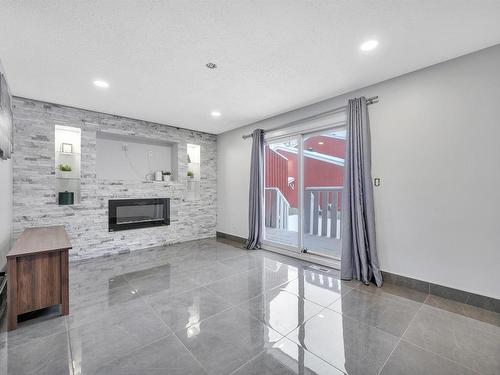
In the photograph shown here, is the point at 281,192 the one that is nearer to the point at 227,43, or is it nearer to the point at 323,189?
the point at 323,189

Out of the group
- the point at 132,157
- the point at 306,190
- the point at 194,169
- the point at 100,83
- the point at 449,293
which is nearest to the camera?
the point at 449,293

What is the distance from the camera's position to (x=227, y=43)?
216cm

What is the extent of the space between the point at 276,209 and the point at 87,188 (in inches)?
147

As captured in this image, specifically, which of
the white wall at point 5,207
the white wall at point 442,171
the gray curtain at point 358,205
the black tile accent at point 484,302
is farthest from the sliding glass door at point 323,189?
the white wall at point 5,207

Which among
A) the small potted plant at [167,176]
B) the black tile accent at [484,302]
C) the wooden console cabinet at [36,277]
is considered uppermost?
the small potted plant at [167,176]

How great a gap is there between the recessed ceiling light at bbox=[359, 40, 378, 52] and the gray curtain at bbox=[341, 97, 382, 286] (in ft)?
2.87

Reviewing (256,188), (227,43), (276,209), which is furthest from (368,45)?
(276,209)

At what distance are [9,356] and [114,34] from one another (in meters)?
2.66

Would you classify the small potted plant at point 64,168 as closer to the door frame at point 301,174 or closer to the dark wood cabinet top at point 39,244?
the dark wood cabinet top at point 39,244

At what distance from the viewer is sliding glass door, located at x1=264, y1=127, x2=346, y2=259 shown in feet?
13.2

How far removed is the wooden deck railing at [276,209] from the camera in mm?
5246

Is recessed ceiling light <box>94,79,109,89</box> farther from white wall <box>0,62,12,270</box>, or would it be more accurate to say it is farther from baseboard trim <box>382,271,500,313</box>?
baseboard trim <box>382,271,500,313</box>

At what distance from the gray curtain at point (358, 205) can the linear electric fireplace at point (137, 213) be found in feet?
11.8

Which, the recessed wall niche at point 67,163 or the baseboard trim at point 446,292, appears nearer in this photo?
the baseboard trim at point 446,292
